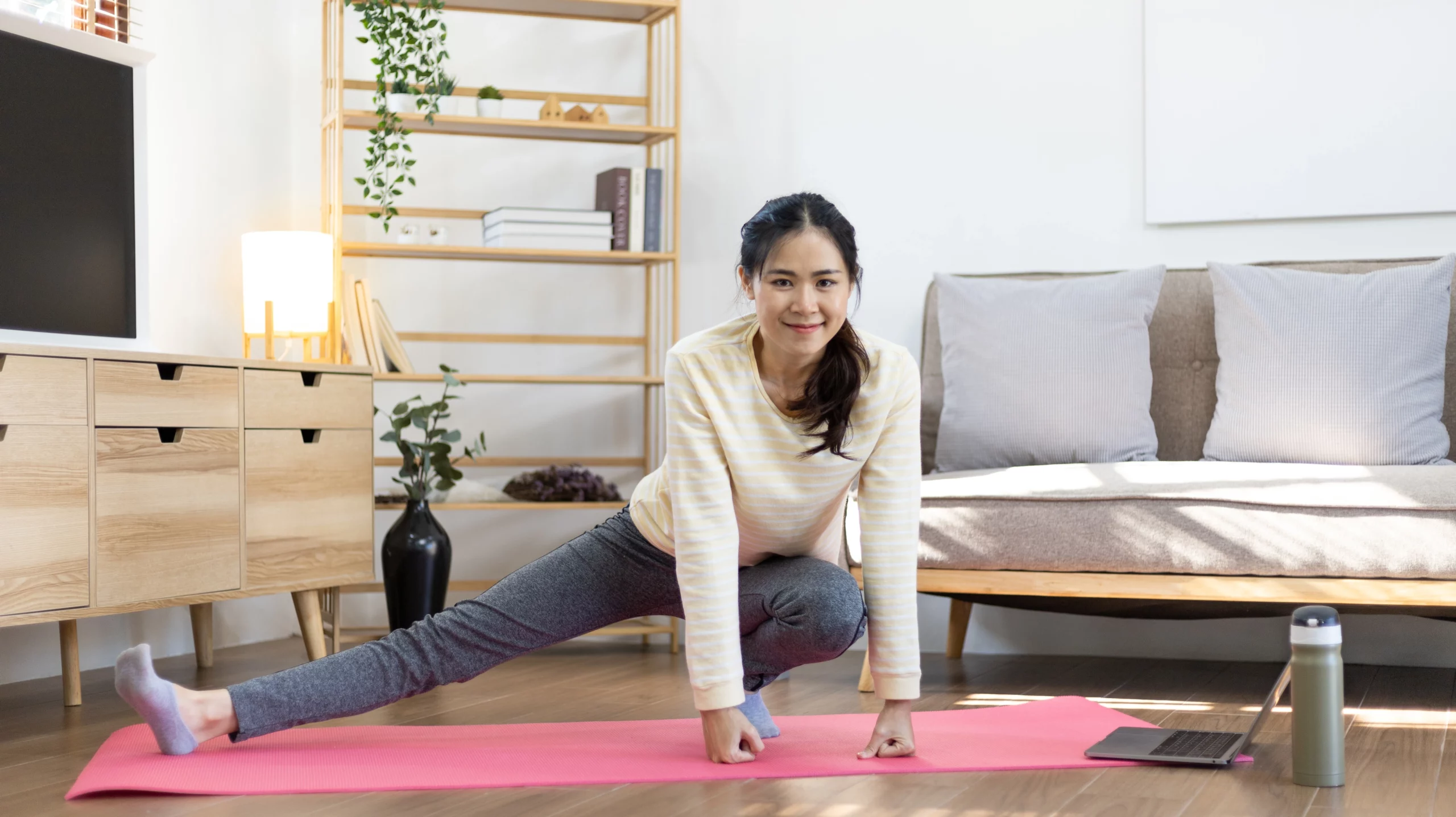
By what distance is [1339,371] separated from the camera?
113 inches

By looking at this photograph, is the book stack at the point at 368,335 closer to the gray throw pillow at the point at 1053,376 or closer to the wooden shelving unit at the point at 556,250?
the wooden shelving unit at the point at 556,250

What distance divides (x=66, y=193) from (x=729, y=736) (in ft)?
5.64

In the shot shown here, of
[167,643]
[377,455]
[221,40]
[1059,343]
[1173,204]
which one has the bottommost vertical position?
[167,643]

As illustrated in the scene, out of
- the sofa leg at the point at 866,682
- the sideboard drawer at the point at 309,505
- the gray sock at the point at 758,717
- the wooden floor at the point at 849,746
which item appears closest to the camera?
the wooden floor at the point at 849,746

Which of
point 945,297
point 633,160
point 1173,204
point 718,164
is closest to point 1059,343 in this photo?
point 945,297

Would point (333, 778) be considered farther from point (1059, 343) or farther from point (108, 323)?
point (1059, 343)

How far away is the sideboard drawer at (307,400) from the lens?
2.81 m

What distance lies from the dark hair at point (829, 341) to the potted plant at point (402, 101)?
1.76 metres

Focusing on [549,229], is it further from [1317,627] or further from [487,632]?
[1317,627]

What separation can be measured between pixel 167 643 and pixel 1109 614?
224 centimetres

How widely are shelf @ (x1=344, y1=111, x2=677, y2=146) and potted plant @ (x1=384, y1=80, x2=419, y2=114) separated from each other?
3 cm

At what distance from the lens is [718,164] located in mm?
3711

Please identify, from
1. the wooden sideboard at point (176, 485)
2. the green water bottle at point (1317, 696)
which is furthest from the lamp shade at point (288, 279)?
the green water bottle at point (1317, 696)

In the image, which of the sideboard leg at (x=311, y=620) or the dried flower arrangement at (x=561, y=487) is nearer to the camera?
the sideboard leg at (x=311, y=620)
